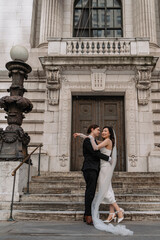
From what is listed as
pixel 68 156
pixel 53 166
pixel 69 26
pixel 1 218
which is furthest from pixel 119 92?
pixel 1 218

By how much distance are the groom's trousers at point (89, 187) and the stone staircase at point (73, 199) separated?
76 centimetres

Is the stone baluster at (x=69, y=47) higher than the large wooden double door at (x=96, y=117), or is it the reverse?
the stone baluster at (x=69, y=47)

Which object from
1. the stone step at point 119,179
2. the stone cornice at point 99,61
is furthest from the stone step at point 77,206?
the stone cornice at point 99,61

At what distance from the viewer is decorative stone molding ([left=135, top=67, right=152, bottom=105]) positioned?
11.2m

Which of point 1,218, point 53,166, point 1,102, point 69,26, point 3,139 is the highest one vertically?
point 69,26

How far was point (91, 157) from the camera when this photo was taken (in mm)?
4812

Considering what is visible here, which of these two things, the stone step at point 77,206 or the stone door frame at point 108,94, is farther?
the stone door frame at point 108,94

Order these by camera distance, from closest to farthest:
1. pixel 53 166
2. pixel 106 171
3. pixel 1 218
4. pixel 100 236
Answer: pixel 100 236, pixel 106 171, pixel 1 218, pixel 53 166

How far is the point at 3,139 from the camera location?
23.7ft

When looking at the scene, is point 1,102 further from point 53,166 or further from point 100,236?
point 100,236

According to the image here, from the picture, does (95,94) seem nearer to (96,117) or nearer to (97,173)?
(96,117)

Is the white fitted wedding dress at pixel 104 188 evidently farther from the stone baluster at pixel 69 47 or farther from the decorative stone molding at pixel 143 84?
the stone baluster at pixel 69 47

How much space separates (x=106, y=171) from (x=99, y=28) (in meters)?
12.0

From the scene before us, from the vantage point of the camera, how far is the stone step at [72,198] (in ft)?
20.4
